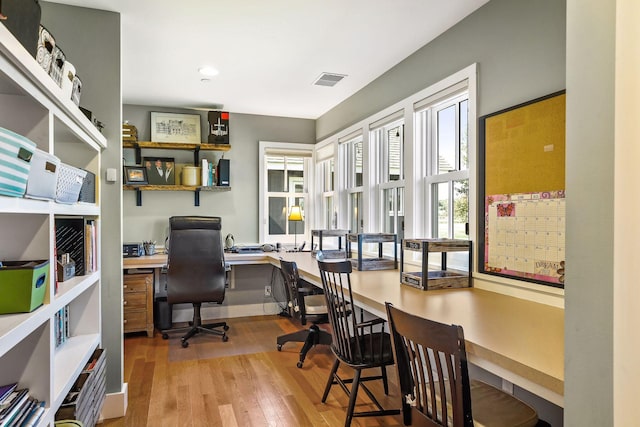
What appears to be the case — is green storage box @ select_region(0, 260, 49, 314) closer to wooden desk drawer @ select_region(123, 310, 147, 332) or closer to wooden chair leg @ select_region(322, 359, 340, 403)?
wooden chair leg @ select_region(322, 359, 340, 403)

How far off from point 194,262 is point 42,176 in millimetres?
2468

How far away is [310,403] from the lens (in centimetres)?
257

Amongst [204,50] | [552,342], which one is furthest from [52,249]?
[204,50]

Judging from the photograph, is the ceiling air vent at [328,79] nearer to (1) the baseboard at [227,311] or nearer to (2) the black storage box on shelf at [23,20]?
(2) the black storage box on shelf at [23,20]

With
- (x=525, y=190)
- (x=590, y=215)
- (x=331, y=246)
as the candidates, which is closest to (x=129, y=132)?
(x=331, y=246)

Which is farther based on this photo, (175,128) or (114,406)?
(175,128)

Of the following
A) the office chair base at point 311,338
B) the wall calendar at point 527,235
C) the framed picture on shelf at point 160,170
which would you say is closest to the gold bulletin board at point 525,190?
the wall calendar at point 527,235

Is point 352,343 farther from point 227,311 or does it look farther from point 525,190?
point 227,311

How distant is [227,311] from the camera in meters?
4.80

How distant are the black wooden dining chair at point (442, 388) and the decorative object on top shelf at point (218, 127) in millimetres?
3602

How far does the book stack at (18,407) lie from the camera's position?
1167 mm

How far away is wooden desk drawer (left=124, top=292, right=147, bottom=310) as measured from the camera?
4.00m

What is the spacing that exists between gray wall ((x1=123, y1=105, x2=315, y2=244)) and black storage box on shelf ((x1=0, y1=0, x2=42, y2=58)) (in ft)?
11.1

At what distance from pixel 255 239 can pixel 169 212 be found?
1065 millimetres
